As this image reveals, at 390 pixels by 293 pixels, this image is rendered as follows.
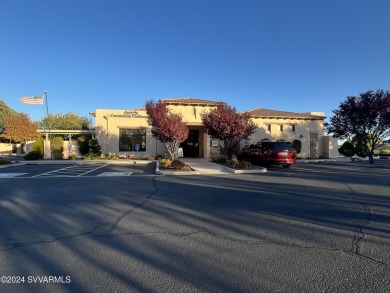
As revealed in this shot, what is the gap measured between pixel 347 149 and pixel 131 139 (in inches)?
1011

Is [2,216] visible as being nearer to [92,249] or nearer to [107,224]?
[107,224]

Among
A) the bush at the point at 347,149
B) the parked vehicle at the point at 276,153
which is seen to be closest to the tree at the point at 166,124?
the parked vehicle at the point at 276,153

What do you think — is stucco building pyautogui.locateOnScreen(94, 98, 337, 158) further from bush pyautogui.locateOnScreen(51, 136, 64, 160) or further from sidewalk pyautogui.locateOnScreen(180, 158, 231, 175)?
sidewalk pyautogui.locateOnScreen(180, 158, 231, 175)

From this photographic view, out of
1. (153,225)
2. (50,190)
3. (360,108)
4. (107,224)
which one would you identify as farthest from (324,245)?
(360,108)

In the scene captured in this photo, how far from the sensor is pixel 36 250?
4055mm

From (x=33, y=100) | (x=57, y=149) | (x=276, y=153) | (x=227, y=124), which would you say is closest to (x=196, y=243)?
(x=227, y=124)

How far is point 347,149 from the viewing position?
32094 mm

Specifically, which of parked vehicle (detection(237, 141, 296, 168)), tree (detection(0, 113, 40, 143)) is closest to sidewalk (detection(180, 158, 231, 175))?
parked vehicle (detection(237, 141, 296, 168))

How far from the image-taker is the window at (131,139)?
25.7m

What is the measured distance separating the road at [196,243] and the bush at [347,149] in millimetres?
27233

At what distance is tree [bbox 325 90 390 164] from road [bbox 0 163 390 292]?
1520 centimetres

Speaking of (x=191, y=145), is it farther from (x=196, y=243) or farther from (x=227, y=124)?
(x=196, y=243)

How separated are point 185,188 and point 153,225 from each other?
4.19 metres

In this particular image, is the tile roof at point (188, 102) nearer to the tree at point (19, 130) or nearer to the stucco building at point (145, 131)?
the stucco building at point (145, 131)
